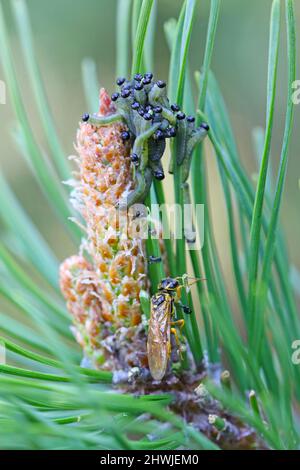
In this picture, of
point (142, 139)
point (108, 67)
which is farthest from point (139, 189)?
point (108, 67)

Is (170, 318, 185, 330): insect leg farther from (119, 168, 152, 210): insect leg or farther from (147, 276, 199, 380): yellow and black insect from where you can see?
(119, 168, 152, 210): insect leg

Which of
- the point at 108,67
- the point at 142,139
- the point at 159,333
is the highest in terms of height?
the point at 108,67

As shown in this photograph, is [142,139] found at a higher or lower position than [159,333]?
higher

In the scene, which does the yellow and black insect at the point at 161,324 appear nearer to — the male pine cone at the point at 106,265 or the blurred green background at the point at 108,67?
the male pine cone at the point at 106,265

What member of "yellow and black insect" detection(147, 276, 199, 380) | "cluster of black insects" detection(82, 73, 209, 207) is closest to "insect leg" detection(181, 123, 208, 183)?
"cluster of black insects" detection(82, 73, 209, 207)

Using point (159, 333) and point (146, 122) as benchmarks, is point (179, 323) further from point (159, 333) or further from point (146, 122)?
point (146, 122)

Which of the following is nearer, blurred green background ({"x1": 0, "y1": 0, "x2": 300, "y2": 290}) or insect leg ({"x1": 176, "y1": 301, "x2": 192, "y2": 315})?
insect leg ({"x1": 176, "y1": 301, "x2": 192, "y2": 315})
